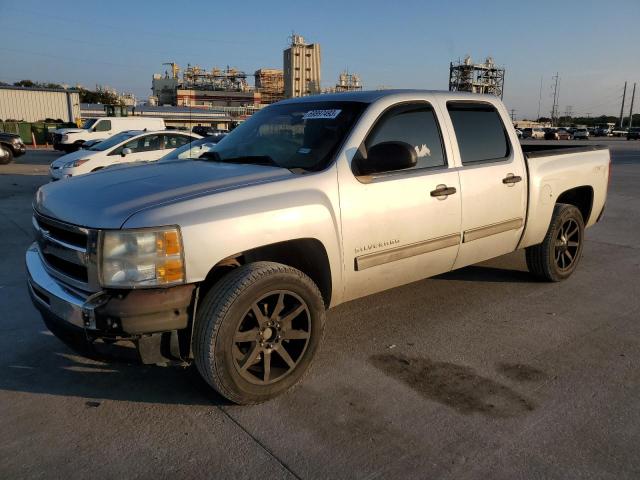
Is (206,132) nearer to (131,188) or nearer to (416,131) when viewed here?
(416,131)

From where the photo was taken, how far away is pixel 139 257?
2.55 m

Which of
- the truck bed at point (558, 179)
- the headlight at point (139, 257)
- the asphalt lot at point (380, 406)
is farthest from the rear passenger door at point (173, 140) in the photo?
the headlight at point (139, 257)

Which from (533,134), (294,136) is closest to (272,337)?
(294,136)

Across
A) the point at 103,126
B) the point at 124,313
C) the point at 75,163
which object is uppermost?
the point at 103,126

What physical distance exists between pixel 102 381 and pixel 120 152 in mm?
11878

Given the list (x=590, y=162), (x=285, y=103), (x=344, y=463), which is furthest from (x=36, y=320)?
(x=590, y=162)

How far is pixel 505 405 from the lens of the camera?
Answer: 2.98m

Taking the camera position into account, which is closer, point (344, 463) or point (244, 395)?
point (344, 463)

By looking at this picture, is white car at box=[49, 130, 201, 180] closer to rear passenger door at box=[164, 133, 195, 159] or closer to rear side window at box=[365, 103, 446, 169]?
rear passenger door at box=[164, 133, 195, 159]

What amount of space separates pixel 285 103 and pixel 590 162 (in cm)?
330

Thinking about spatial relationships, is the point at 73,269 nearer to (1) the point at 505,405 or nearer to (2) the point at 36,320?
(2) the point at 36,320

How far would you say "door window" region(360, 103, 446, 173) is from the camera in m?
3.62

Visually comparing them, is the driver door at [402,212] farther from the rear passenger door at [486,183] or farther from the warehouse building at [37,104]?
the warehouse building at [37,104]

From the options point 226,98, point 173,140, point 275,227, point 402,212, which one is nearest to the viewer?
point 275,227
